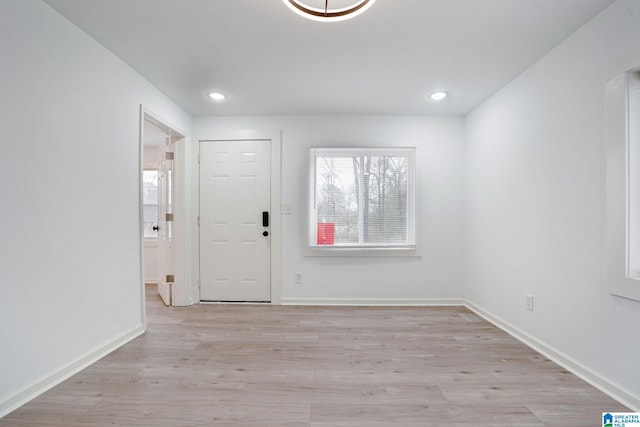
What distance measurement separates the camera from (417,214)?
3.91 meters

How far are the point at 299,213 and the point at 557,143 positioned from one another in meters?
2.68

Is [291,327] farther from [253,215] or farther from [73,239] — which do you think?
[73,239]

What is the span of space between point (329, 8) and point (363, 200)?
234 cm

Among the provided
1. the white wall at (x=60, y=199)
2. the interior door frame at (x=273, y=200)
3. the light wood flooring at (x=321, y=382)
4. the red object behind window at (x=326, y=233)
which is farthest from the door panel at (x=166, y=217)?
the red object behind window at (x=326, y=233)

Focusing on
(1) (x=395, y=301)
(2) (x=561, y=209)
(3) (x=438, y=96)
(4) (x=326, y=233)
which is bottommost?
(1) (x=395, y=301)

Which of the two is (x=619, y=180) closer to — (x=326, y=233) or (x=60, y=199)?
(x=326, y=233)

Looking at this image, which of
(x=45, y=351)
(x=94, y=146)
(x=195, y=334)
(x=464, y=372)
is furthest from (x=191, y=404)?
(x=94, y=146)

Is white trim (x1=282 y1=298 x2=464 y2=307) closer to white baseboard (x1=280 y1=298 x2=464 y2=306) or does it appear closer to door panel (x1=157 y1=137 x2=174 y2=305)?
white baseboard (x1=280 y1=298 x2=464 y2=306)

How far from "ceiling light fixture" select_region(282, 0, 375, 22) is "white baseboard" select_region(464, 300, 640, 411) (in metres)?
2.73

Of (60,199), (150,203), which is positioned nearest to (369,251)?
(60,199)

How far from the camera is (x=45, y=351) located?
1.93 m

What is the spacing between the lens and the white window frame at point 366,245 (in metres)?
3.90

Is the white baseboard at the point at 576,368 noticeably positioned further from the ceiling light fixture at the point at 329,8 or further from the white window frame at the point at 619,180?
the ceiling light fixture at the point at 329,8

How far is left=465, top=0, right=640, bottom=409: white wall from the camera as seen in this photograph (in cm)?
→ 192
